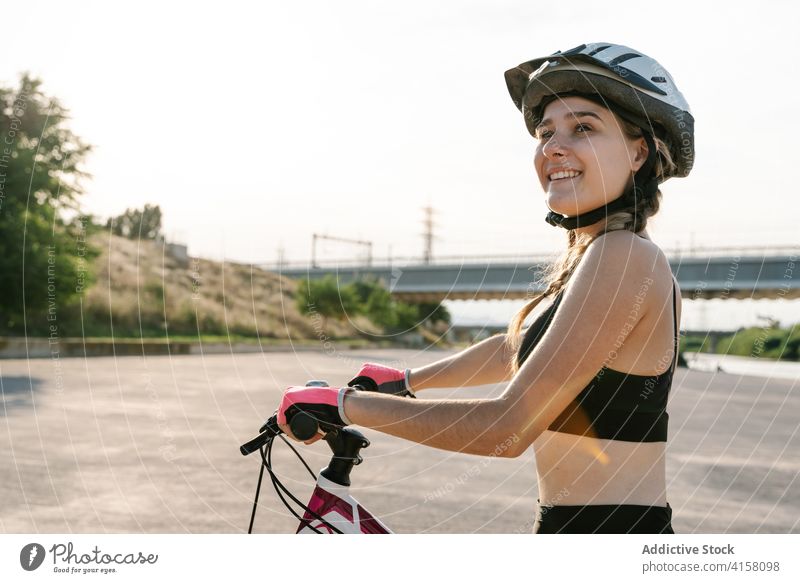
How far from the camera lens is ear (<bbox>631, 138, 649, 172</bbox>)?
231 cm

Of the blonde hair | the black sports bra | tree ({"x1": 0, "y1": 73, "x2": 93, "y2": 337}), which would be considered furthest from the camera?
tree ({"x1": 0, "y1": 73, "x2": 93, "y2": 337})

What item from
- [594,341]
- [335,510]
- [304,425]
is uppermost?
[594,341]

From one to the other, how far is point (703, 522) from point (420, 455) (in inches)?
157

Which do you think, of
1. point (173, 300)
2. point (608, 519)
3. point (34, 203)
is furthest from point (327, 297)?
point (608, 519)

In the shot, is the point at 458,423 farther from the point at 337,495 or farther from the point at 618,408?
the point at 337,495

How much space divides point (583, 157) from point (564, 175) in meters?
0.08

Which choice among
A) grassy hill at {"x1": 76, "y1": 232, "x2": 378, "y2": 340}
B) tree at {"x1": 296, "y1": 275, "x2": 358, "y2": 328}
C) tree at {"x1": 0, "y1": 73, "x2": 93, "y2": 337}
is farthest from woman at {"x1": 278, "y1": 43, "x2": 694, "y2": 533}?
tree at {"x1": 296, "y1": 275, "x2": 358, "y2": 328}

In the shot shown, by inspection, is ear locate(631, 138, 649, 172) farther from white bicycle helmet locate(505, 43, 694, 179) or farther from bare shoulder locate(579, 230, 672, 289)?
bare shoulder locate(579, 230, 672, 289)

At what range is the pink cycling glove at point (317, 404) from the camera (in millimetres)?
2074

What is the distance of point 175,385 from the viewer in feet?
55.0

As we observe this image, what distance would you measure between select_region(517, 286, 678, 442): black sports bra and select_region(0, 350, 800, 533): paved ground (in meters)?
4.12

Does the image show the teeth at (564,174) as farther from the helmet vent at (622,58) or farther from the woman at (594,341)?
the helmet vent at (622,58)

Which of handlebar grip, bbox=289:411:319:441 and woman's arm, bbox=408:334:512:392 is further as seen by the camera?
woman's arm, bbox=408:334:512:392

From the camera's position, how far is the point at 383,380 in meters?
2.77
